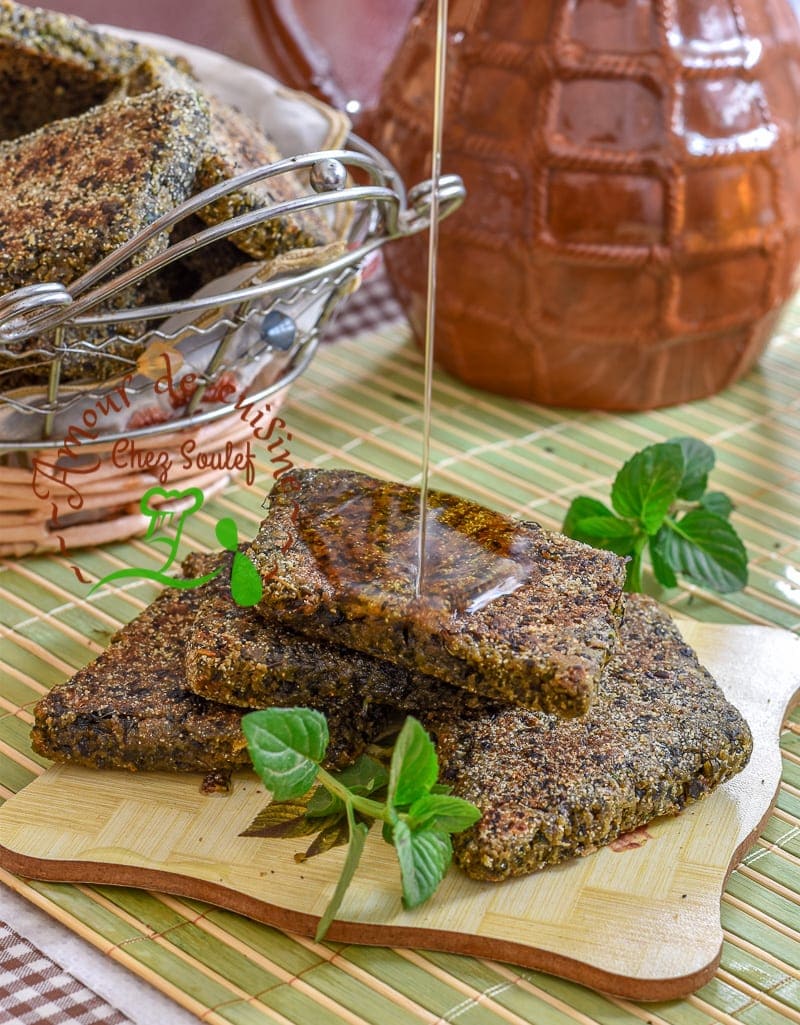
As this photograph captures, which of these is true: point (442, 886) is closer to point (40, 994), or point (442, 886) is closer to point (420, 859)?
point (420, 859)

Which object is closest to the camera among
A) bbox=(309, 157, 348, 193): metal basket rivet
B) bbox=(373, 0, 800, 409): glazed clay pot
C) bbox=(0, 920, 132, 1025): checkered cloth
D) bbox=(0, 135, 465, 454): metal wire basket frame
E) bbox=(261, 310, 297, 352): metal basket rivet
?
bbox=(0, 920, 132, 1025): checkered cloth

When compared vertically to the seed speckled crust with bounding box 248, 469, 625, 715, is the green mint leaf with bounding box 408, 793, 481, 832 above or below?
below

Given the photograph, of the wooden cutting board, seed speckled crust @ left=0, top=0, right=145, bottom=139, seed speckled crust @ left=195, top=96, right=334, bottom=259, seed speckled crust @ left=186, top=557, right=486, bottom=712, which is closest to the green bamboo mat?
the wooden cutting board

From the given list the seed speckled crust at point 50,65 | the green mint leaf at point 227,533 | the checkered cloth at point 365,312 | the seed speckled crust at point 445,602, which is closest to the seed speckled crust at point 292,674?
the seed speckled crust at point 445,602

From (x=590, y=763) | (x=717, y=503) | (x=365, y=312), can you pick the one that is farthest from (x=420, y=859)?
(x=365, y=312)

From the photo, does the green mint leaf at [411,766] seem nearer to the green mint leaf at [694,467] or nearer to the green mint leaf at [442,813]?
the green mint leaf at [442,813]

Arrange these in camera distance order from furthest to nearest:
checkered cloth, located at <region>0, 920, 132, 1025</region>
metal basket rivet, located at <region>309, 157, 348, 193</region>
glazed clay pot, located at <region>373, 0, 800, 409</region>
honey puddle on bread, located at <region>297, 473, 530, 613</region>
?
glazed clay pot, located at <region>373, 0, 800, 409</region>
metal basket rivet, located at <region>309, 157, 348, 193</region>
honey puddle on bread, located at <region>297, 473, 530, 613</region>
checkered cloth, located at <region>0, 920, 132, 1025</region>

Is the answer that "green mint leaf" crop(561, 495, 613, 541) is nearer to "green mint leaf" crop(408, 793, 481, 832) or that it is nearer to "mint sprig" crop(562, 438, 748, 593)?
"mint sprig" crop(562, 438, 748, 593)

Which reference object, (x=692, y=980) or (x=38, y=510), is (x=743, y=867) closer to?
(x=692, y=980)
